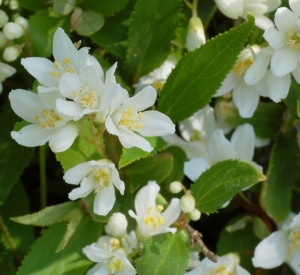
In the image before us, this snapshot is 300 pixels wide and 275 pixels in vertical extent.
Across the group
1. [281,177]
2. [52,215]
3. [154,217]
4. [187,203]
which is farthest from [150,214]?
[281,177]

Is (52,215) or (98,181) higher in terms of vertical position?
(98,181)

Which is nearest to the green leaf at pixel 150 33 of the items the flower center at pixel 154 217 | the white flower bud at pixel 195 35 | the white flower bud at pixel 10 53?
the white flower bud at pixel 195 35

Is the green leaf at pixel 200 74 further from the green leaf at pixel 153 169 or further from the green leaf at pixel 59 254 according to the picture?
the green leaf at pixel 59 254

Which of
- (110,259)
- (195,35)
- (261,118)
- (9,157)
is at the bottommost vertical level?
(9,157)

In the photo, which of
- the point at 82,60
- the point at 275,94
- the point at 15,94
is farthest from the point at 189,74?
the point at 15,94

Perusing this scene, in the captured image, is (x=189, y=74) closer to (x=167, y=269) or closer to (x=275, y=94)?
(x=275, y=94)

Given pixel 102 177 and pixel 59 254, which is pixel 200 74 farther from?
pixel 59 254
